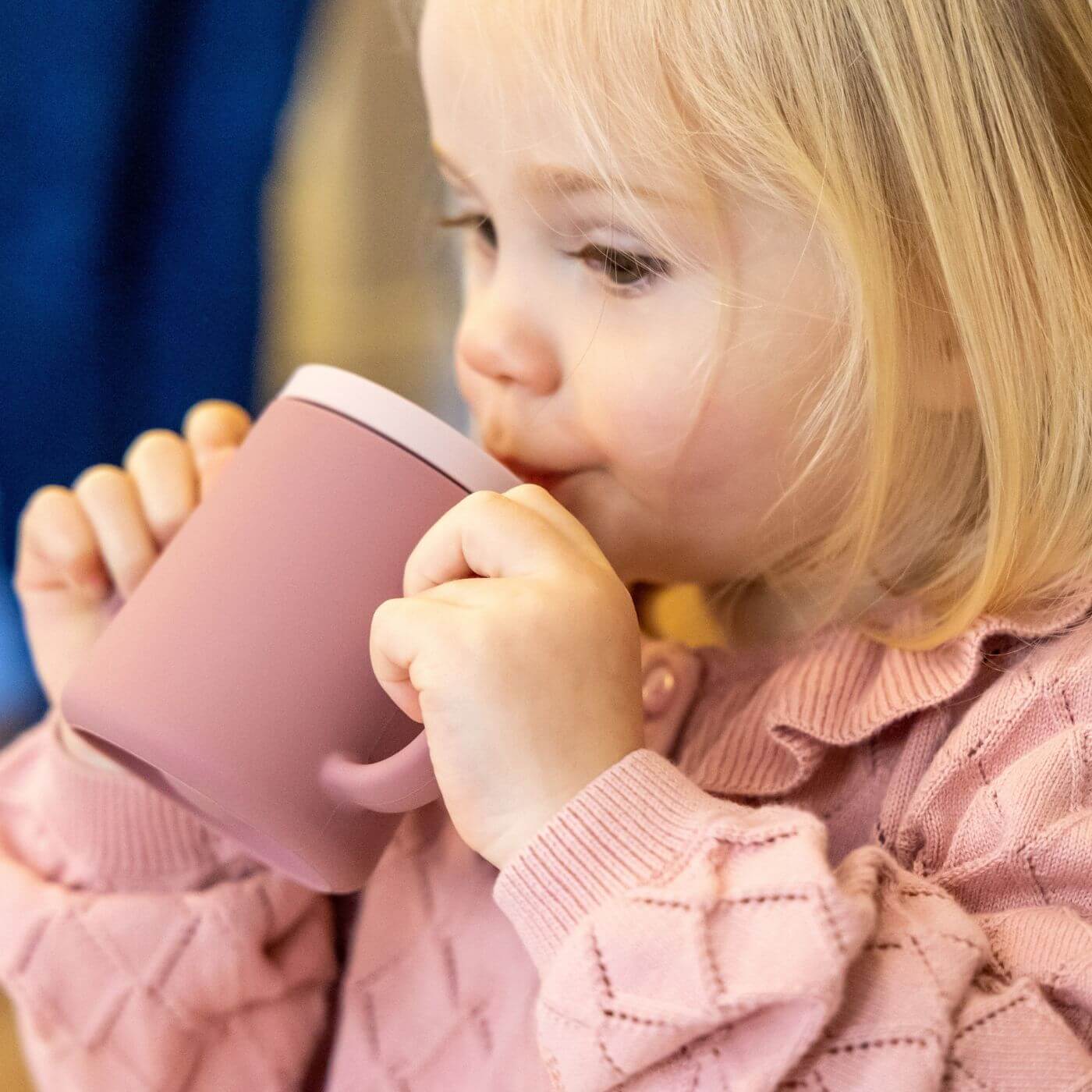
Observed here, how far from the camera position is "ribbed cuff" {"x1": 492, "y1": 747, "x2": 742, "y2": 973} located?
0.57 meters

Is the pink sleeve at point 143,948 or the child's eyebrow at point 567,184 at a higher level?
the child's eyebrow at point 567,184

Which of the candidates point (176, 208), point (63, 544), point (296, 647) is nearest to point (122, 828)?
point (63, 544)

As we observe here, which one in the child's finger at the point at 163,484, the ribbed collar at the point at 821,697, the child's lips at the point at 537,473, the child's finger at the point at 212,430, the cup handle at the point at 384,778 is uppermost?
the child's lips at the point at 537,473

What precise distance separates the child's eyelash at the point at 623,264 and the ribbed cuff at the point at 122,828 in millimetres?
461

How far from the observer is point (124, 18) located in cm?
107

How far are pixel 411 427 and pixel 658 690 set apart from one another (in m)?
0.29

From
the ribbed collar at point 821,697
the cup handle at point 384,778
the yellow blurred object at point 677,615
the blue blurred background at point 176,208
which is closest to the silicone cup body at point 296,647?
the cup handle at point 384,778

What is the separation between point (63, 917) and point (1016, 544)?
0.65 m

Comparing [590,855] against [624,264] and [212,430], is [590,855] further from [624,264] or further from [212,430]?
[212,430]

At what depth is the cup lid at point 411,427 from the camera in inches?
24.9

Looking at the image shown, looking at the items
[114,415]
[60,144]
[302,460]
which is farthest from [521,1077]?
[60,144]

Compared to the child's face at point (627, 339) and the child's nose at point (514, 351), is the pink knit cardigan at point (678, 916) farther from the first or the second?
the child's nose at point (514, 351)

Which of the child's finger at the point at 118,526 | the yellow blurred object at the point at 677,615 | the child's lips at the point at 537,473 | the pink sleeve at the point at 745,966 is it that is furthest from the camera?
the yellow blurred object at the point at 677,615

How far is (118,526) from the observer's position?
34.6 inches
